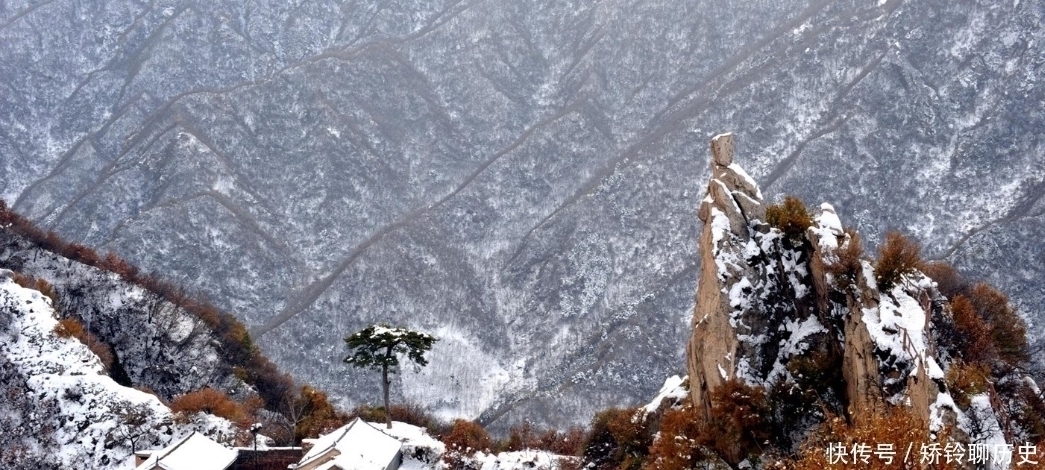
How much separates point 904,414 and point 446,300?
12529 centimetres

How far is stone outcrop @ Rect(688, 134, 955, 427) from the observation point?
117 ft

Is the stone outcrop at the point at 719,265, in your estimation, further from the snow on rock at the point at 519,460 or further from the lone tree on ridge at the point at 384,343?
the lone tree on ridge at the point at 384,343

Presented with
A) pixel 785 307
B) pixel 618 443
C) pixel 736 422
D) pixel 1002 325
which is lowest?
pixel 618 443

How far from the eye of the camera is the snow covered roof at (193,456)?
2015 inches

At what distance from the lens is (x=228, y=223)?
496 ft

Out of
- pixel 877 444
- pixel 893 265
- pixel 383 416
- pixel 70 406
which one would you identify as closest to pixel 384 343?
pixel 383 416

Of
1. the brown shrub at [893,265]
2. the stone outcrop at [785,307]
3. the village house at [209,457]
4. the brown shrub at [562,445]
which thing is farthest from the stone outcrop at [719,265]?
the village house at [209,457]

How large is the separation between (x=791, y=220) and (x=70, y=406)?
52514 mm

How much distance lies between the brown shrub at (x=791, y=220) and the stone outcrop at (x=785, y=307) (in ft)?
0.79

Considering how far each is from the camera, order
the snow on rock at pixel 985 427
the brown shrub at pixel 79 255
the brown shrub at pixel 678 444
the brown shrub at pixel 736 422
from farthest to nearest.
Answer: the brown shrub at pixel 79 255 < the brown shrub at pixel 678 444 < the brown shrub at pixel 736 422 < the snow on rock at pixel 985 427

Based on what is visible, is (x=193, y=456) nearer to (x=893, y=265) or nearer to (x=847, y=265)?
(x=847, y=265)

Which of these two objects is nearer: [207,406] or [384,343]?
[384,343]

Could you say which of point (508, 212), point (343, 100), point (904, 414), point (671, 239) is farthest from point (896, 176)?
point (904, 414)

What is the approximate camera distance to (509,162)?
175500 millimetres
